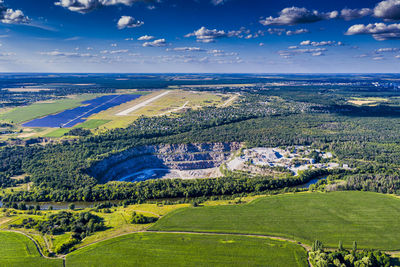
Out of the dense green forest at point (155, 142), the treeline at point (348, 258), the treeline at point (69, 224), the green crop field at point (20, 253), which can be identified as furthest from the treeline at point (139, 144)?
the treeline at point (348, 258)

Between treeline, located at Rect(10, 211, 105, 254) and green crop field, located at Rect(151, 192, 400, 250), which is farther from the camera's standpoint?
treeline, located at Rect(10, 211, 105, 254)

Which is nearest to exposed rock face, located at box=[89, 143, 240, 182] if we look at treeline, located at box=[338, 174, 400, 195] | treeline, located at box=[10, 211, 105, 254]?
treeline, located at box=[10, 211, 105, 254]

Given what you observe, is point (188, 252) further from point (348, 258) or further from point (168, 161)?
point (168, 161)

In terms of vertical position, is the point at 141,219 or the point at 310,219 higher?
the point at 141,219

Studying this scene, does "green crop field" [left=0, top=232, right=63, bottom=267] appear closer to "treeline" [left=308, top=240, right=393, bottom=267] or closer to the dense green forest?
the dense green forest

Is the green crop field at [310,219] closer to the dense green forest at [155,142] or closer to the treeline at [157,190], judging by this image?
the treeline at [157,190]

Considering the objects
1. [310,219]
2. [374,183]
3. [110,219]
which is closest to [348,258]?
[310,219]

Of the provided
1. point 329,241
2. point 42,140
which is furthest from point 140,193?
point 42,140
